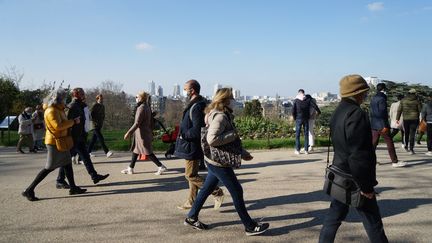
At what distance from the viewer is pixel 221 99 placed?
14.2 feet

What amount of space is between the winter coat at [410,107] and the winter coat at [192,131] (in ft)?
21.9

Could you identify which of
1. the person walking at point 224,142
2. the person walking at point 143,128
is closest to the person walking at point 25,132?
the person walking at point 143,128

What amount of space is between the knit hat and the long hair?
1.36 m

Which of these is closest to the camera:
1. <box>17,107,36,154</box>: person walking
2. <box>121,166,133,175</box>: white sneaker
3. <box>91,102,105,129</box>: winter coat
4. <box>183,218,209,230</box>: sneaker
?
<box>183,218,209,230</box>: sneaker

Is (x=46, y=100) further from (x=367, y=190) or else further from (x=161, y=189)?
A: (x=367, y=190)

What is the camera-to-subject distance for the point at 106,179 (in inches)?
294

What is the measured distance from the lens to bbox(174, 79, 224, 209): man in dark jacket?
4957mm

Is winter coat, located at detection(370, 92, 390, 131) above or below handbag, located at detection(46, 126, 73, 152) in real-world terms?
above

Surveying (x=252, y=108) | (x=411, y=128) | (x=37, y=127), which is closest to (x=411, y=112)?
(x=411, y=128)

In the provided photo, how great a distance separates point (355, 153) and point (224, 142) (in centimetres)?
150

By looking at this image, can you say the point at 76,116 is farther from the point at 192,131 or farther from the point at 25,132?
the point at 25,132

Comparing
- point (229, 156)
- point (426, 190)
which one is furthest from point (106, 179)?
point (426, 190)

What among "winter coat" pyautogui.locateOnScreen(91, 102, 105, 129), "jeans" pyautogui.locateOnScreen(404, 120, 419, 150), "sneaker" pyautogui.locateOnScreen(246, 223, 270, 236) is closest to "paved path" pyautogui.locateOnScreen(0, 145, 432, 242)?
"sneaker" pyautogui.locateOnScreen(246, 223, 270, 236)

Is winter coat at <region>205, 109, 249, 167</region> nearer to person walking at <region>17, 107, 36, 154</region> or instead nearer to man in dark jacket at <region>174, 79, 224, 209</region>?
man in dark jacket at <region>174, 79, 224, 209</region>
